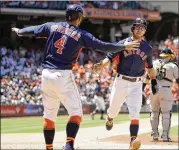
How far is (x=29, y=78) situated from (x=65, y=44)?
21777 mm

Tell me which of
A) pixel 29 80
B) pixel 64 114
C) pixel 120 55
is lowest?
pixel 64 114

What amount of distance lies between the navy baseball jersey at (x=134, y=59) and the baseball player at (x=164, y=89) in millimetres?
3116

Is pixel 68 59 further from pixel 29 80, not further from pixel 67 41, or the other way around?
pixel 29 80

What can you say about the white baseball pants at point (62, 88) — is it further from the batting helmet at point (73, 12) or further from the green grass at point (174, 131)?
the green grass at point (174, 131)

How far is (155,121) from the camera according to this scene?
1237 centimetres

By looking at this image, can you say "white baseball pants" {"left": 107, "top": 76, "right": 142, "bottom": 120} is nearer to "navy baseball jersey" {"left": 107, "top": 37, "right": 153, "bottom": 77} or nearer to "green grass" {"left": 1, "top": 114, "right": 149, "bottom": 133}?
"navy baseball jersey" {"left": 107, "top": 37, "right": 153, "bottom": 77}

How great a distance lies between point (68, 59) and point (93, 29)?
1264 inches

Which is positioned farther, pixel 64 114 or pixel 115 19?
pixel 115 19

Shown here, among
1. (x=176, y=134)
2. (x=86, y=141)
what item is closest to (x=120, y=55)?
(x=86, y=141)

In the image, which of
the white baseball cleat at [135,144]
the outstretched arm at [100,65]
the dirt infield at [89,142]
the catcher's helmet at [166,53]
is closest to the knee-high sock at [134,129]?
the white baseball cleat at [135,144]

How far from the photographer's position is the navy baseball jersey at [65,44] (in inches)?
280

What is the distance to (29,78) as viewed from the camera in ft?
94.2

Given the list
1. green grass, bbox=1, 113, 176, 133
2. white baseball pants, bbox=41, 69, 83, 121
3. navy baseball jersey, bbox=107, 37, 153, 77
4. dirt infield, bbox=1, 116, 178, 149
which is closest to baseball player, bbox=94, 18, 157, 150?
navy baseball jersey, bbox=107, 37, 153, 77

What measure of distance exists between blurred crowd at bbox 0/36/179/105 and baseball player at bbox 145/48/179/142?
12.2 m
